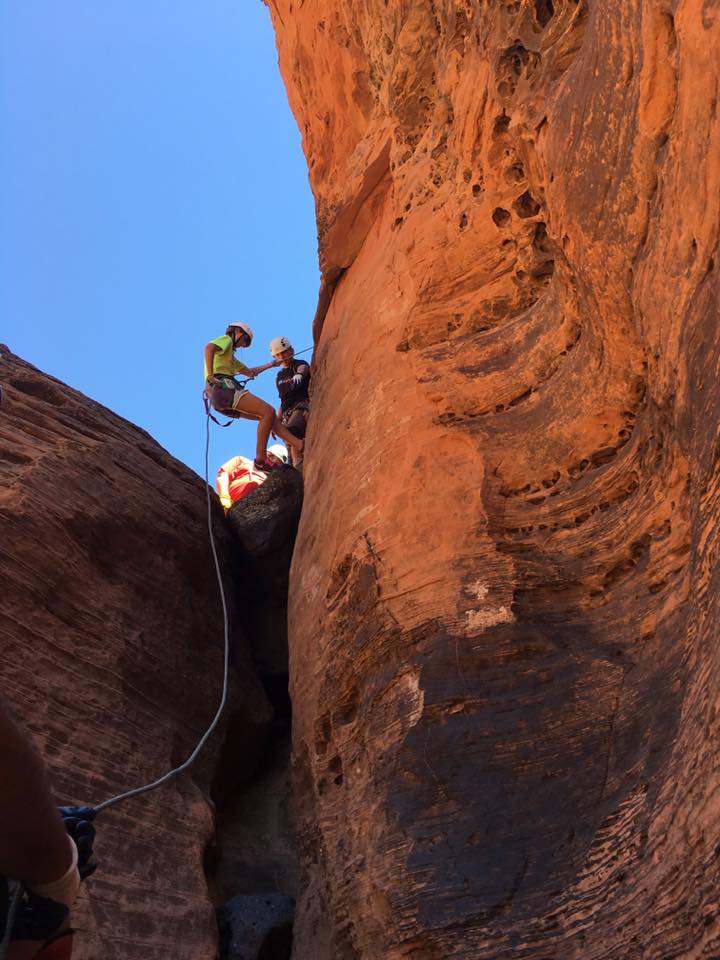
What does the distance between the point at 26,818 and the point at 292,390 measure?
918 centimetres

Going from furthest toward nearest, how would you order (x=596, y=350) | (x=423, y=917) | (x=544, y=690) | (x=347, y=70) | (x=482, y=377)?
(x=347, y=70), (x=482, y=377), (x=596, y=350), (x=544, y=690), (x=423, y=917)

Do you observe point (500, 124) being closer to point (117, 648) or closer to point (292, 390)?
point (117, 648)

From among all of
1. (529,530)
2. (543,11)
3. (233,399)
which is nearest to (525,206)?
(543,11)

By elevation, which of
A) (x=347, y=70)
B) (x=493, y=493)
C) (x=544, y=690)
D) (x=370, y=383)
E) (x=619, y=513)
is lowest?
(x=544, y=690)

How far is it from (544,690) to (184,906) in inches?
119

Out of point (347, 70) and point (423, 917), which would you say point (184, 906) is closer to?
point (423, 917)

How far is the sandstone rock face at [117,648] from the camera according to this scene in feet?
21.8

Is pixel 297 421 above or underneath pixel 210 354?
underneath

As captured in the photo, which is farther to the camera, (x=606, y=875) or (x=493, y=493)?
(x=493, y=493)

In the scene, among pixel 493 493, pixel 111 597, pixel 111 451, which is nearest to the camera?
pixel 493 493

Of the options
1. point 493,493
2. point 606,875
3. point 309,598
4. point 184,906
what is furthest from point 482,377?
point 184,906

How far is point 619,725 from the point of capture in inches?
196

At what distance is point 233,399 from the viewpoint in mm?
11578

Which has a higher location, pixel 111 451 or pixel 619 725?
pixel 111 451
